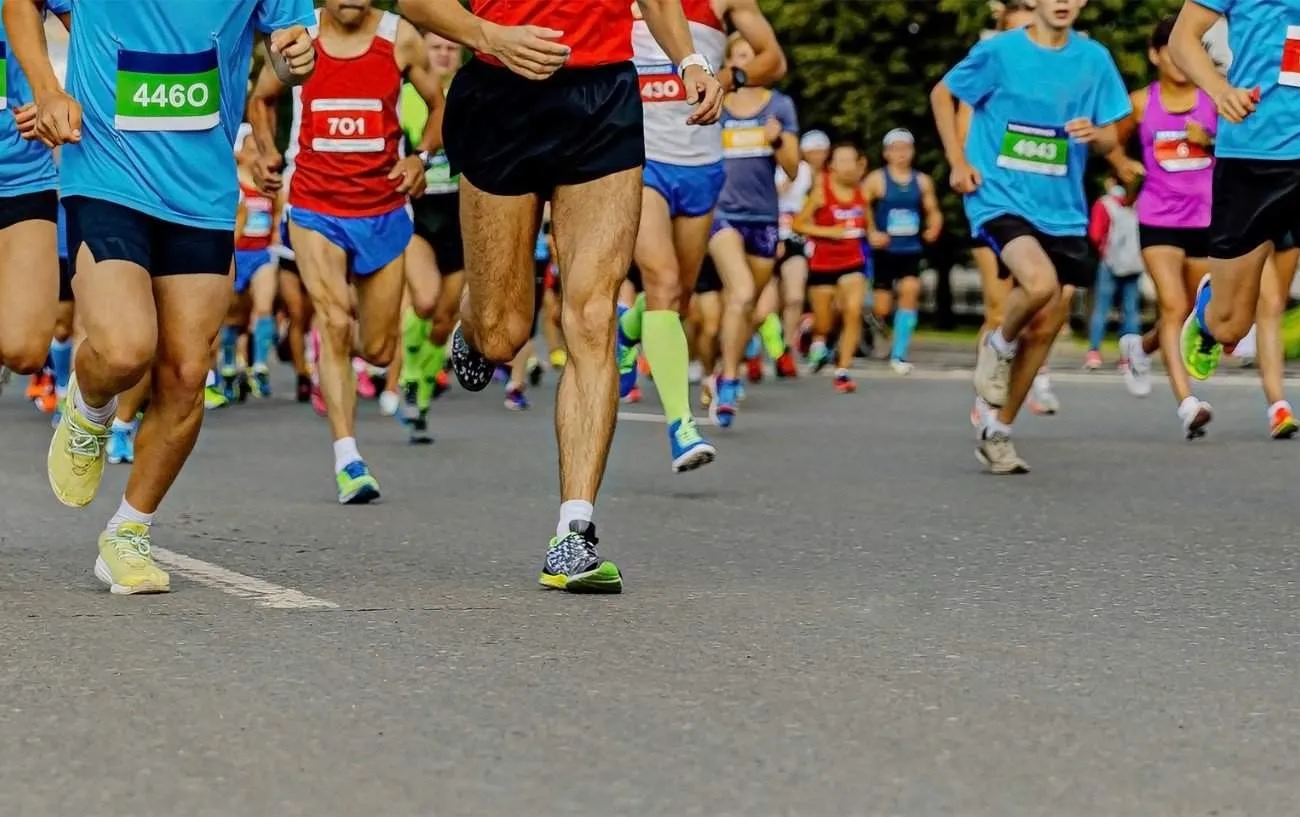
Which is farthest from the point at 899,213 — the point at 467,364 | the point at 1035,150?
the point at 467,364

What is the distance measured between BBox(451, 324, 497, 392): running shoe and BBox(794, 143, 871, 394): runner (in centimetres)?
1261

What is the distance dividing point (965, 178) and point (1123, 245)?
39.3 feet

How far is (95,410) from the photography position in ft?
23.5

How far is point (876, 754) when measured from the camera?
4520mm

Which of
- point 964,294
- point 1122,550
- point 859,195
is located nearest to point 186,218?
point 1122,550

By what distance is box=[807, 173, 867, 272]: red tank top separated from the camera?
71.7 feet

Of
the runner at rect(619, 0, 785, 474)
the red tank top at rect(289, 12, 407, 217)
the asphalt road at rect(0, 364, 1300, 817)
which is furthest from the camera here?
the red tank top at rect(289, 12, 407, 217)

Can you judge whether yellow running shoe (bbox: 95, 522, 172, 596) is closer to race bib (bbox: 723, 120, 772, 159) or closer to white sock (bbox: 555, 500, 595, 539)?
white sock (bbox: 555, 500, 595, 539)

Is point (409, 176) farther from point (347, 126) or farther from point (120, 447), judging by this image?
point (120, 447)

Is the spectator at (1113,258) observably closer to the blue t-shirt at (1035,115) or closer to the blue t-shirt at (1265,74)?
the blue t-shirt at (1035,115)

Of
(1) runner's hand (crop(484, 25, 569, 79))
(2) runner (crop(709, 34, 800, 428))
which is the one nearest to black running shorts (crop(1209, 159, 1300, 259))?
(1) runner's hand (crop(484, 25, 569, 79))

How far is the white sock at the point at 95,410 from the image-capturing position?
7.13 meters

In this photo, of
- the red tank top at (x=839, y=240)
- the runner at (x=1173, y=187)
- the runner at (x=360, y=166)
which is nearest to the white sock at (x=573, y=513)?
the runner at (x=360, y=166)

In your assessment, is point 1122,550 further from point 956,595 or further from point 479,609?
point 479,609
